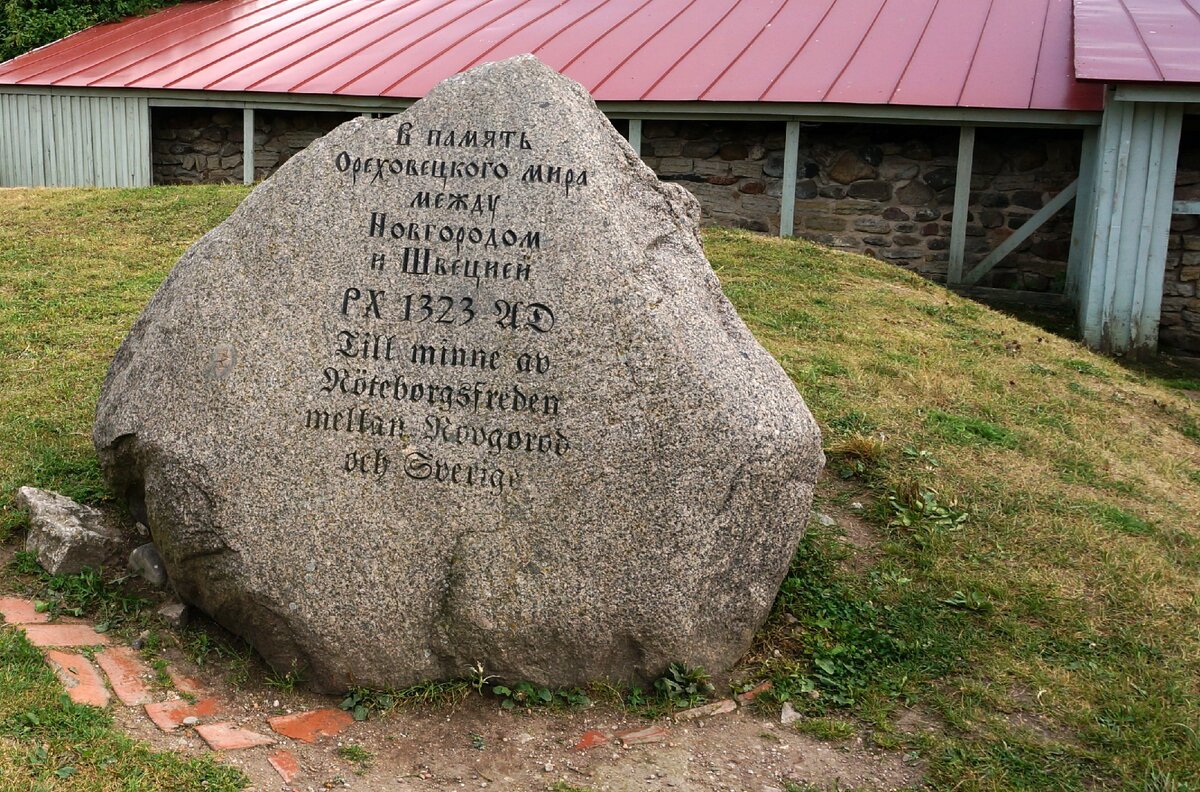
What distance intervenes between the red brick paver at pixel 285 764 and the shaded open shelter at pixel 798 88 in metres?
7.70

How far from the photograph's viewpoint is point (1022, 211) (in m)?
11.0

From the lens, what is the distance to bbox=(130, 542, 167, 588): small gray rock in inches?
163

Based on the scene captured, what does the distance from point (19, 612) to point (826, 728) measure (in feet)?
9.18

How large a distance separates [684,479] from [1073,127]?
8567 mm

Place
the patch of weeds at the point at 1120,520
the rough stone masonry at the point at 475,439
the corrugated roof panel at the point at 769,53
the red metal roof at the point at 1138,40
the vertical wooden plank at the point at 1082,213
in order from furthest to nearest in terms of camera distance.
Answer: the corrugated roof panel at the point at 769,53 < the vertical wooden plank at the point at 1082,213 < the red metal roof at the point at 1138,40 < the patch of weeds at the point at 1120,520 < the rough stone masonry at the point at 475,439

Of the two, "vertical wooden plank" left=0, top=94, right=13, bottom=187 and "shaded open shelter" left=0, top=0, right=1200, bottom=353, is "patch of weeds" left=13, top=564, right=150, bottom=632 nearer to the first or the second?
→ "shaded open shelter" left=0, top=0, right=1200, bottom=353

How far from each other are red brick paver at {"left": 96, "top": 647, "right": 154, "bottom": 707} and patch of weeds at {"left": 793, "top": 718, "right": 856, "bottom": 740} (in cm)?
209

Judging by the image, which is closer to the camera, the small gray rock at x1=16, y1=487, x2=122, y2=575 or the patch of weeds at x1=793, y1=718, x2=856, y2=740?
the patch of weeds at x1=793, y1=718, x2=856, y2=740

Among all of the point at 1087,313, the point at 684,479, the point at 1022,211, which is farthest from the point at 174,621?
the point at 1022,211

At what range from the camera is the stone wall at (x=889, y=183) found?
429 inches

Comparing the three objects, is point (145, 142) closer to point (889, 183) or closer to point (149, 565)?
point (889, 183)

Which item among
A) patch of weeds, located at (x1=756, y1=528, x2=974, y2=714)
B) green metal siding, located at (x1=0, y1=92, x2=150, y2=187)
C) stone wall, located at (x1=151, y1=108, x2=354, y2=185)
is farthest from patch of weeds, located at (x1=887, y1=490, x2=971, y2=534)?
green metal siding, located at (x1=0, y1=92, x2=150, y2=187)

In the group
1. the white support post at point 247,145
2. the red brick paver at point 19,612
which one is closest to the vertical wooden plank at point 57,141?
the white support post at point 247,145

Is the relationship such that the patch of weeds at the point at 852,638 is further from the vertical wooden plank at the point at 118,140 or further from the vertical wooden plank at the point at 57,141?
the vertical wooden plank at the point at 57,141
